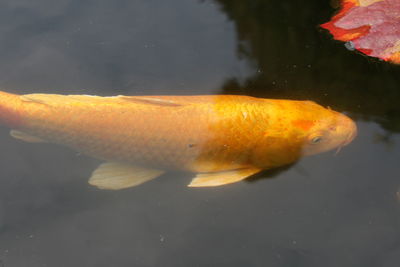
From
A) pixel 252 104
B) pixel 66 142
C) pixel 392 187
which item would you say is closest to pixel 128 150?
pixel 66 142

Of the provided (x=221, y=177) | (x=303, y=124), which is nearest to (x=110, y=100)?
(x=221, y=177)

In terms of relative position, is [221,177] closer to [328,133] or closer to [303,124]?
[303,124]

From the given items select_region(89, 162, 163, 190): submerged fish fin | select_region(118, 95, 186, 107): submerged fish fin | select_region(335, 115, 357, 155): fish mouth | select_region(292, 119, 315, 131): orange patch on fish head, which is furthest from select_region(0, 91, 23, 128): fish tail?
select_region(335, 115, 357, 155): fish mouth

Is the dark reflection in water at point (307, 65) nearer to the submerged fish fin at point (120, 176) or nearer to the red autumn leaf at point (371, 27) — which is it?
the red autumn leaf at point (371, 27)

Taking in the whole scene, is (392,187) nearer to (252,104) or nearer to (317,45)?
(252,104)

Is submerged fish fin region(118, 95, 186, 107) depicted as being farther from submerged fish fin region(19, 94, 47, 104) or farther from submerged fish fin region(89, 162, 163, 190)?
submerged fish fin region(19, 94, 47, 104)

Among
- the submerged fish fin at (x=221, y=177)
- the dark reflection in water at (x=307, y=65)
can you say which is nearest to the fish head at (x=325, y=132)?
the submerged fish fin at (x=221, y=177)
